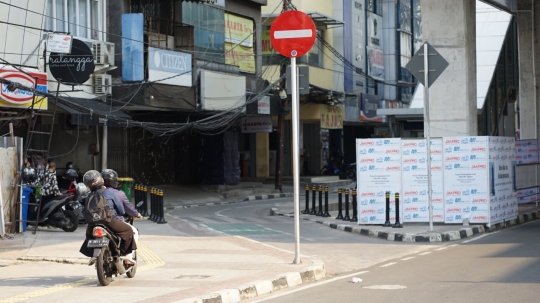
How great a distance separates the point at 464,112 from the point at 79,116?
394 inches

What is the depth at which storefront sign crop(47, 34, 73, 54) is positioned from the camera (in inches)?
853

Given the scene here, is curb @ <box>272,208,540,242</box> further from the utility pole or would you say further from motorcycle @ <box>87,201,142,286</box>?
the utility pole

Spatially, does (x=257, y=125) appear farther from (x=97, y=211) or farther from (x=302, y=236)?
(x=97, y=211)

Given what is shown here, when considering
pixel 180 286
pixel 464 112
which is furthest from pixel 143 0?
pixel 180 286

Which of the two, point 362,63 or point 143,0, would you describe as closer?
point 143,0

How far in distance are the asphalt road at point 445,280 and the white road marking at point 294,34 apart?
357cm

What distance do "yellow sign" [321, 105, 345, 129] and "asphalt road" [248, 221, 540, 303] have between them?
92.1 feet

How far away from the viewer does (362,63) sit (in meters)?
49.1

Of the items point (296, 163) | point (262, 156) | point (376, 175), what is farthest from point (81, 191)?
point (262, 156)

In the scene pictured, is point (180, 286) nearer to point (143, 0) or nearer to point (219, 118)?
point (143, 0)

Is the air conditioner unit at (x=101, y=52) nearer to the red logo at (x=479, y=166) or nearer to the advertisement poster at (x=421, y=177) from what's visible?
the advertisement poster at (x=421, y=177)

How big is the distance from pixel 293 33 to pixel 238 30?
22.1m

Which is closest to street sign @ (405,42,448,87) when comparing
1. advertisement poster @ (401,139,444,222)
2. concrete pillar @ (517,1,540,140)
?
advertisement poster @ (401,139,444,222)

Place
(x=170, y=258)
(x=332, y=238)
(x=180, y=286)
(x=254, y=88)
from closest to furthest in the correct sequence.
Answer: (x=180, y=286), (x=170, y=258), (x=332, y=238), (x=254, y=88)
